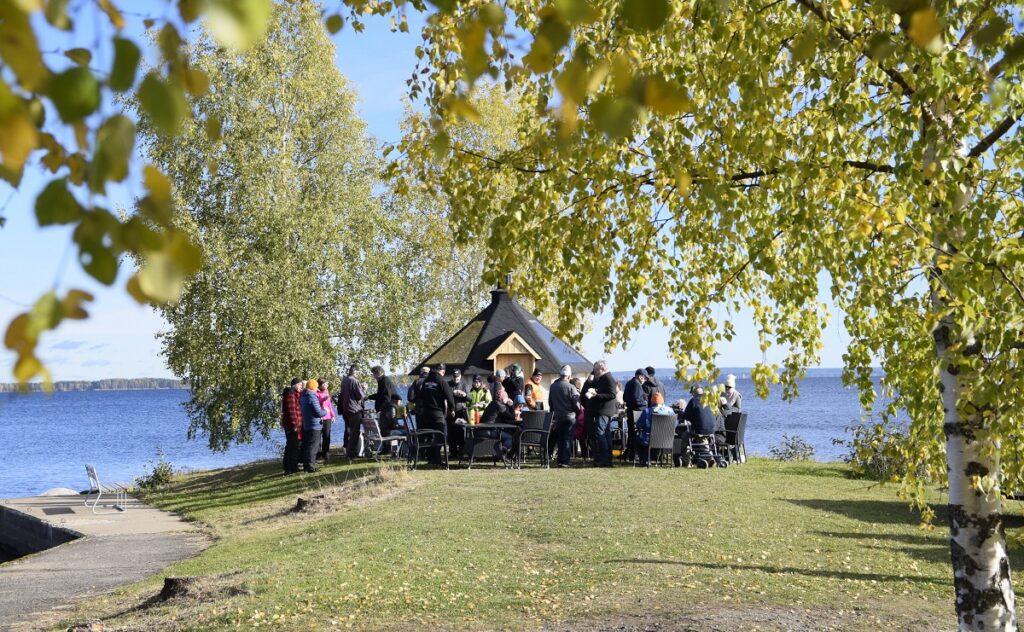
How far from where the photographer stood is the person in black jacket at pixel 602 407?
18703 millimetres

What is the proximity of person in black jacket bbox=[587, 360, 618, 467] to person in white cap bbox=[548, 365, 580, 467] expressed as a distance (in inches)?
13.6

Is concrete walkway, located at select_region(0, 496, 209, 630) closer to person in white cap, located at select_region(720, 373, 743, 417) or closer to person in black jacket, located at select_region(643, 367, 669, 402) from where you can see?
person in black jacket, located at select_region(643, 367, 669, 402)

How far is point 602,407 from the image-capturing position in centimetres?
1880

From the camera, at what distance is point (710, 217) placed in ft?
23.6

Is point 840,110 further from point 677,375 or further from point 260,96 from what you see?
point 260,96

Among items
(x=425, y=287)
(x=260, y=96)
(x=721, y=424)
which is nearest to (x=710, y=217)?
(x=721, y=424)

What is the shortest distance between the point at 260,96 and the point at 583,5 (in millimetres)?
27403

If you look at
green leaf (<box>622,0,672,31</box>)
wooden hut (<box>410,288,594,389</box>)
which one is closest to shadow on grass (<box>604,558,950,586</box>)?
Answer: green leaf (<box>622,0,672,31</box>)

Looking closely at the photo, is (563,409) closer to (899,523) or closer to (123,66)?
(899,523)

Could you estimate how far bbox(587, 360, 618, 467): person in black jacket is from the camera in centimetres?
1870

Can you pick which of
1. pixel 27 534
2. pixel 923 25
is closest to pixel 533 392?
pixel 27 534

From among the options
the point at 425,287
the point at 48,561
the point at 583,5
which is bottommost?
the point at 48,561

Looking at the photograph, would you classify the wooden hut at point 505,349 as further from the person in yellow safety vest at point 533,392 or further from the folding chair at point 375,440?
the folding chair at point 375,440

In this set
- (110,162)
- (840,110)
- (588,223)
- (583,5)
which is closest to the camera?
(110,162)
